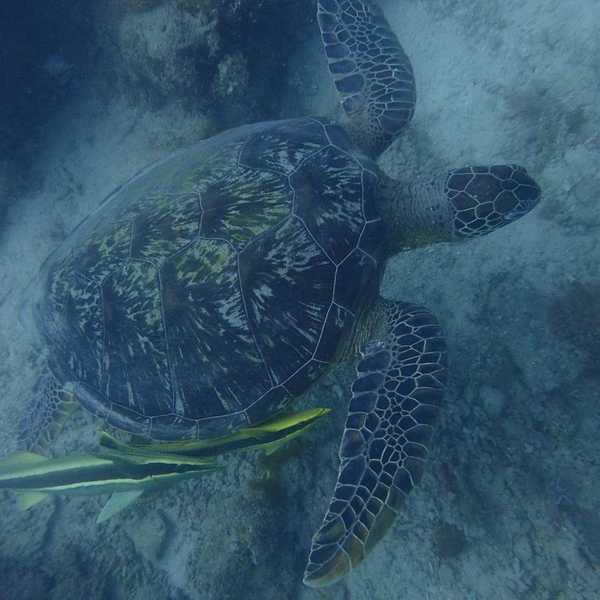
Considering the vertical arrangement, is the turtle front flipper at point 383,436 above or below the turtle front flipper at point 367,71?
below

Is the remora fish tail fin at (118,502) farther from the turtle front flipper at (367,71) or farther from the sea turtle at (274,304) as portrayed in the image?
the turtle front flipper at (367,71)

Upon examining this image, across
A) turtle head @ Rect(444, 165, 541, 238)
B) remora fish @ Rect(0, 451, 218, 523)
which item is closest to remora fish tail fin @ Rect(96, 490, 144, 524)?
remora fish @ Rect(0, 451, 218, 523)

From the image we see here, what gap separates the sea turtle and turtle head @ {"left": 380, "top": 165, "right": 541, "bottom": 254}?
0.01m

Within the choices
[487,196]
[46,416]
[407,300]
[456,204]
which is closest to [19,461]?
[46,416]

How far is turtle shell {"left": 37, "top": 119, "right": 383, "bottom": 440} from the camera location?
2.21m

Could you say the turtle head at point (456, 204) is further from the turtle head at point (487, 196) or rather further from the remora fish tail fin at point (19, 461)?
the remora fish tail fin at point (19, 461)

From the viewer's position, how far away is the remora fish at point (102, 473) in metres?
2.00

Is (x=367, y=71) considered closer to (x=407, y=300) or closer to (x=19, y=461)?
(x=407, y=300)

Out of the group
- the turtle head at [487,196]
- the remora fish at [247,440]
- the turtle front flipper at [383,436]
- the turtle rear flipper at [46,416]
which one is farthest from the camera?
the turtle rear flipper at [46,416]

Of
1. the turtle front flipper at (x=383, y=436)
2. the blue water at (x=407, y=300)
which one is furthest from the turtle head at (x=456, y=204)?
the turtle front flipper at (x=383, y=436)

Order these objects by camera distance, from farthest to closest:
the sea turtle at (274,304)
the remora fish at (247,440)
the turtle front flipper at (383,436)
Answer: the sea turtle at (274,304) → the remora fish at (247,440) → the turtle front flipper at (383,436)

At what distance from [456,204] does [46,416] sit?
3.40 metres

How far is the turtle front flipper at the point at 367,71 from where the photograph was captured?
316 cm

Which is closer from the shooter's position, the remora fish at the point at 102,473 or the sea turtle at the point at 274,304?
the remora fish at the point at 102,473
